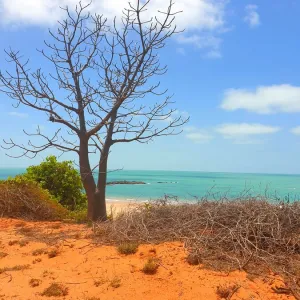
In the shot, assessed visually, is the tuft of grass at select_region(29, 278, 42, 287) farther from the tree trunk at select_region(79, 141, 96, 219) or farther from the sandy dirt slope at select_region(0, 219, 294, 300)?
the tree trunk at select_region(79, 141, 96, 219)

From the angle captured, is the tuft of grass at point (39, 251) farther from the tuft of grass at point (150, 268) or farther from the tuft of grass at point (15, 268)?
the tuft of grass at point (150, 268)

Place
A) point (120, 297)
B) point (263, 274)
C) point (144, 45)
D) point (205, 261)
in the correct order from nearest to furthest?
point (120, 297) → point (263, 274) → point (205, 261) → point (144, 45)

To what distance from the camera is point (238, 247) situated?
259 inches

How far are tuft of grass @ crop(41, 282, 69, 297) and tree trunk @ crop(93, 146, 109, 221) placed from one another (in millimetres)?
4620

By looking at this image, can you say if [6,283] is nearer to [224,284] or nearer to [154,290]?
[154,290]

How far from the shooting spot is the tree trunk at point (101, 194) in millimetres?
10453

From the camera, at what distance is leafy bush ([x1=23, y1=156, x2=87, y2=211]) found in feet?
47.1

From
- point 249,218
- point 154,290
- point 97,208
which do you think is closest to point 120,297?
point 154,290

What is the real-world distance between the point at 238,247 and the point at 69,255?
2930 mm

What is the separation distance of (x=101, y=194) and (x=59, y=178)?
14.9ft

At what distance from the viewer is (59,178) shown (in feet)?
47.8

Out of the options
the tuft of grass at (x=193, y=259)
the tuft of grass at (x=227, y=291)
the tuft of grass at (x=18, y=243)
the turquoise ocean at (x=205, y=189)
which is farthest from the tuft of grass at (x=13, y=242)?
the tuft of grass at (x=227, y=291)

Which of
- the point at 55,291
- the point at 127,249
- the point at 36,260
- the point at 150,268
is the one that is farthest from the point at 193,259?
the point at 36,260

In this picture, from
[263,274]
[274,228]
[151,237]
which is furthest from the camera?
[151,237]
